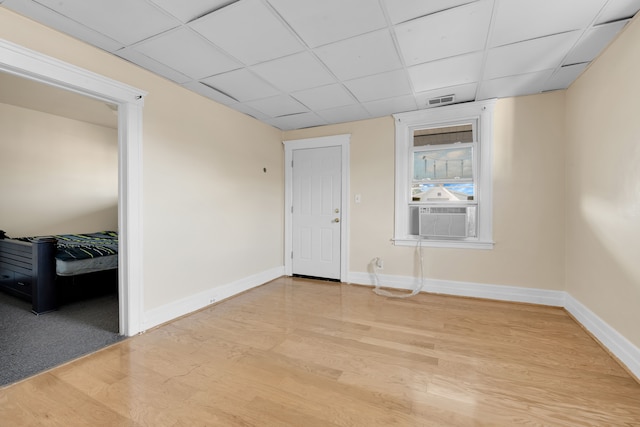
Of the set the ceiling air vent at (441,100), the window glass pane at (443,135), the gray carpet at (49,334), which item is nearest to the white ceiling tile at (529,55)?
the ceiling air vent at (441,100)

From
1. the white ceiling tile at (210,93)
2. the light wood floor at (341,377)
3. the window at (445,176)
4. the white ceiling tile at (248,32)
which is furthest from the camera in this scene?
the window at (445,176)

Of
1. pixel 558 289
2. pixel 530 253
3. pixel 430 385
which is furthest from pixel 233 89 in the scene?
pixel 558 289

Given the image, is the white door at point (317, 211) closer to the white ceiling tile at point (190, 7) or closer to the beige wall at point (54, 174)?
the white ceiling tile at point (190, 7)

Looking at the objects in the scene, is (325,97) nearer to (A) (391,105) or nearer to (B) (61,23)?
(A) (391,105)

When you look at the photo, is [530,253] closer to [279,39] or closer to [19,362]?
[279,39]

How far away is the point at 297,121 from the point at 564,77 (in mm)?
2980

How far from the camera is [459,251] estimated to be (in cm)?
346

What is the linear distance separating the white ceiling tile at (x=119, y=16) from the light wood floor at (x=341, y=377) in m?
2.33

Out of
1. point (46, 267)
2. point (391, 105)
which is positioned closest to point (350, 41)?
point (391, 105)

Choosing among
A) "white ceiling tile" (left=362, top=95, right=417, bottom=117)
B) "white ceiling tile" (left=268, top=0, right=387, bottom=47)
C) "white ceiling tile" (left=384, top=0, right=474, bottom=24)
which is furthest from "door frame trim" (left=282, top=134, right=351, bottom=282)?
"white ceiling tile" (left=384, top=0, right=474, bottom=24)

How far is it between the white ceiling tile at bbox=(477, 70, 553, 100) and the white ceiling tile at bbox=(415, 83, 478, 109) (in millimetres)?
79

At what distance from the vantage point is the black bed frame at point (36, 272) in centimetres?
281

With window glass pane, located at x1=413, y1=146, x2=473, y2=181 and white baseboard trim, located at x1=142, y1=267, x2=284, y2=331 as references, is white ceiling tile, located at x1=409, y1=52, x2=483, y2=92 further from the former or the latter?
white baseboard trim, located at x1=142, y1=267, x2=284, y2=331

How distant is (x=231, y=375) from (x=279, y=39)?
2396 millimetres
